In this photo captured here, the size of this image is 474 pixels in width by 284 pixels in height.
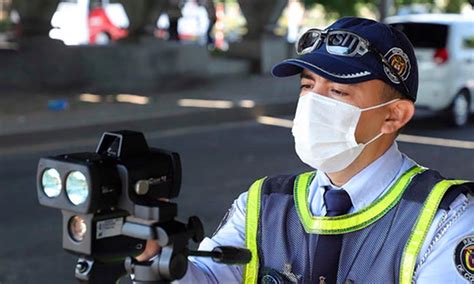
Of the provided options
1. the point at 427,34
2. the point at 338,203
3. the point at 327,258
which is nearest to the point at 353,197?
the point at 338,203

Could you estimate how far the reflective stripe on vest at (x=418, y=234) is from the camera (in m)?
1.88

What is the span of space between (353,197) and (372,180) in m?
0.06

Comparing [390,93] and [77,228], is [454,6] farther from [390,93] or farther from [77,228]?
[77,228]

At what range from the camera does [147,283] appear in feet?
5.10

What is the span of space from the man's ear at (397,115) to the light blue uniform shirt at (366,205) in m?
0.06

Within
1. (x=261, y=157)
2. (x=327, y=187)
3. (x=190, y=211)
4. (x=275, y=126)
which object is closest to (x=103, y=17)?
(x=275, y=126)

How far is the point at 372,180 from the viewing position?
205 centimetres

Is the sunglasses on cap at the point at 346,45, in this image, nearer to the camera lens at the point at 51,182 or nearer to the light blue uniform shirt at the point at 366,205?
the light blue uniform shirt at the point at 366,205

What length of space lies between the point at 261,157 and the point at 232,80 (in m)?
6.73

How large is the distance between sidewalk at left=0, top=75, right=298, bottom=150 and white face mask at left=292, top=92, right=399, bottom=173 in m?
8.82

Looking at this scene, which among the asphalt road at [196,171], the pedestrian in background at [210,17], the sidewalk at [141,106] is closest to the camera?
the asphalt road at [196,171]

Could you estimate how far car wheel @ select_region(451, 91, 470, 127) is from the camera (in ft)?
41.8

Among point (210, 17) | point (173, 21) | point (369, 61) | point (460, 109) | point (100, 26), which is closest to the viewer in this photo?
point (369, 61)

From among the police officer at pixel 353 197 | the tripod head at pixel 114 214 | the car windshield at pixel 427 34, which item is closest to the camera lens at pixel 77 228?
the tripod head at pixel 114 214
